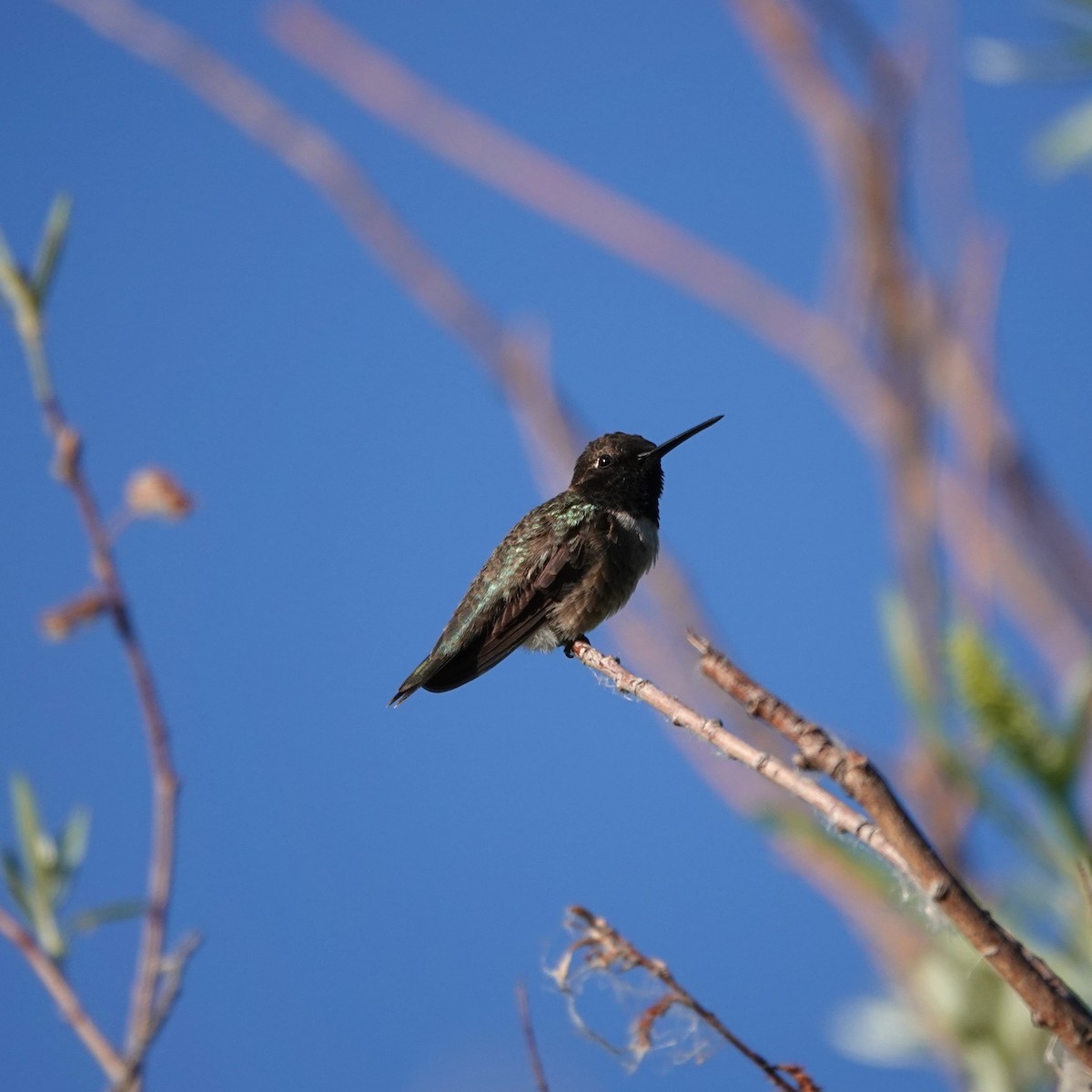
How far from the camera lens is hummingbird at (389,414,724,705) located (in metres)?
4.60

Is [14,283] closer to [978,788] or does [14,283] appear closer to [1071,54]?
[978,788]

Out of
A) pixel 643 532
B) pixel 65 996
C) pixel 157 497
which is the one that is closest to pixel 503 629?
pixel 643 532

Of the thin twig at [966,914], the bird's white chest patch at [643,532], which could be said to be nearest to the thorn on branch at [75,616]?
the thin twig at [966,914]

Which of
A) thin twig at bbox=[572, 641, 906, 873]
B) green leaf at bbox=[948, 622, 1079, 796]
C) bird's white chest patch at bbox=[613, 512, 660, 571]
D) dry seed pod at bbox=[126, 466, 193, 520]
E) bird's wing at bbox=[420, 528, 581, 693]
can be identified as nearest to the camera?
thin twig at bbox=[572, 641, 906, 873]

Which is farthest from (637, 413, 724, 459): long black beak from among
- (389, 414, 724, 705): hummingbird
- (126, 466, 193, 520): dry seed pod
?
(126, 466, 193, 520): dry seed pod

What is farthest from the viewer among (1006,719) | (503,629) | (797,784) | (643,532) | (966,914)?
(643,532)

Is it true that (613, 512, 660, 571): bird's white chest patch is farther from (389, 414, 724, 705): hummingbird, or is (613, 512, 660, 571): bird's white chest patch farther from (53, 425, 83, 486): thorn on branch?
(53, 425, 83, 486): thorn on branch

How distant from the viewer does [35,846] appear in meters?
2.23

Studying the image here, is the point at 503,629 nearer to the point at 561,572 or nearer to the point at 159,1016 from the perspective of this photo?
the point at 561,572

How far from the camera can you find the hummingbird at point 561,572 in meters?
4.60

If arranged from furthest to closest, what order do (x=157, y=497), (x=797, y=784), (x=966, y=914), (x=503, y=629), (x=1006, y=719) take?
1. (x=503, y=629)
2. (x=157, y=497)
3. (x=1006, y=719)
4. (x=797, y=784)
5. (x=966, y=914)

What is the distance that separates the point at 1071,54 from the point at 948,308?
1.38 metres

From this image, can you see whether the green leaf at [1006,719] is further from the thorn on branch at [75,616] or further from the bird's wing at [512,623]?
the bird's wing at [512,623]

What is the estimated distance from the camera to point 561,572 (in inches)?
190
